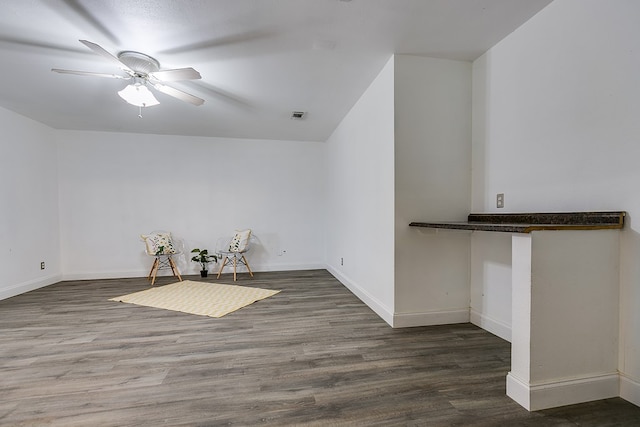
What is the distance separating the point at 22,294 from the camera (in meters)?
3.66

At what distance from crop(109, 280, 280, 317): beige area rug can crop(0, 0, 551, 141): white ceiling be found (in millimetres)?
2478

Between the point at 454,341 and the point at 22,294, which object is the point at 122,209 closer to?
the point at 22,294

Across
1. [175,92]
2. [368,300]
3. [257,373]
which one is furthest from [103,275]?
[368,300]

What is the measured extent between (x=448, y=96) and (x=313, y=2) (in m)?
1.50

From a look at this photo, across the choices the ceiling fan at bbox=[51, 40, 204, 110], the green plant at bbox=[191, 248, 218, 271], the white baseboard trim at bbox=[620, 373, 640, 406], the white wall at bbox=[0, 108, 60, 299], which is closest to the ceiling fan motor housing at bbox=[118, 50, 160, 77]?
the ceiling fan at bbox=[51, 40, 204, 110]

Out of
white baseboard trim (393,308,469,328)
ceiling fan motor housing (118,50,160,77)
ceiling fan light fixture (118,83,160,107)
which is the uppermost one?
ceiling fan motor housing (118,50,160,77)

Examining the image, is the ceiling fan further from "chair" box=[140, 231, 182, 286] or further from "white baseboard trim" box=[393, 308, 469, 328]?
"white baseboard trim" box=[393, 308, 469, 328]

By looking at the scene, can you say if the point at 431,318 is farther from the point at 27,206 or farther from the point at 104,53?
the point at 27,206

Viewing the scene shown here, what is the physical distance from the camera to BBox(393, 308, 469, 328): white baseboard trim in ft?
8.00

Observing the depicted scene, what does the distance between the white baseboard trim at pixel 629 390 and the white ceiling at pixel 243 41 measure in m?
2.40

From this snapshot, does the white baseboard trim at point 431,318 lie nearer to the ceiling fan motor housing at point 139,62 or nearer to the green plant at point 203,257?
the ceiling fan motor housing at point 139,62

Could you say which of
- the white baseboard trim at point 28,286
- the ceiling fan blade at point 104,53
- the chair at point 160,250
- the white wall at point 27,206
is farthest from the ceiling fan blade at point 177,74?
the white baseboard trim at point 28,286

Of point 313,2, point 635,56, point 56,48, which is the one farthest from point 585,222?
point 56,48

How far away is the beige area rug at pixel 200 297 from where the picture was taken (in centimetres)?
301
